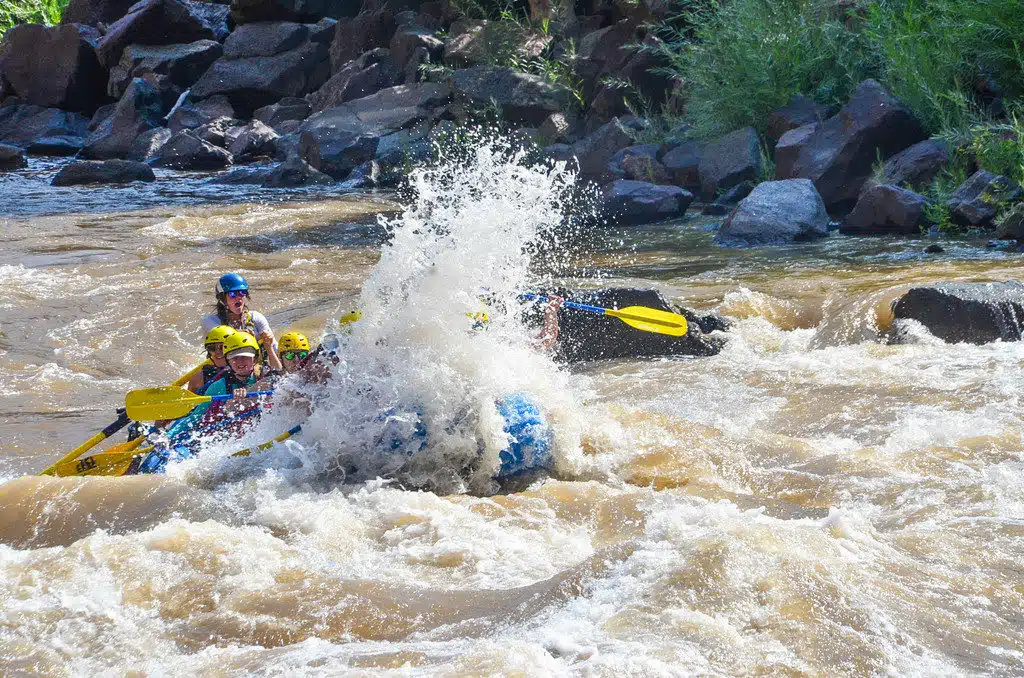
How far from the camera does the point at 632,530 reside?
13.5 feet

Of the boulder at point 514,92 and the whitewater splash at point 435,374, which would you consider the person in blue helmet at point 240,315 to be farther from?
the boulder at point 514,92

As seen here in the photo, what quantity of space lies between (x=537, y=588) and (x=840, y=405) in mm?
2858

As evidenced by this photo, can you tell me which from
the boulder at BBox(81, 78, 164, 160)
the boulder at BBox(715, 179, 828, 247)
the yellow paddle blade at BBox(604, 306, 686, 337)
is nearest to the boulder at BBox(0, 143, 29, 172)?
the boulder at BBox(81, 78, 164, 160)

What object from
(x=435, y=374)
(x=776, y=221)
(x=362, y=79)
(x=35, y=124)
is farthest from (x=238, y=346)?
(x=35, y=124)

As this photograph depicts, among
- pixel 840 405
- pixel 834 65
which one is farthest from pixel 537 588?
pixel 834 65

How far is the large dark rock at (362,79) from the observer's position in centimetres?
2016

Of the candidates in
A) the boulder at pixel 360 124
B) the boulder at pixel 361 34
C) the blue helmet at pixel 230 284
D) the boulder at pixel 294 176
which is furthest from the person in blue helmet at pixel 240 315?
the boulder at pixel 361 34

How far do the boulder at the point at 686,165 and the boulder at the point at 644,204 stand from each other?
72 cm

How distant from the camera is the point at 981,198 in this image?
31.3 feet

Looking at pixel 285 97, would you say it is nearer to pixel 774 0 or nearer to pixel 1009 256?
pixel 774 0

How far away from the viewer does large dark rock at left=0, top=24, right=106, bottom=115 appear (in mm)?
25281

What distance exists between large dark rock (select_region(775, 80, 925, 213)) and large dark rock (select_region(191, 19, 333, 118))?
46.5 feet

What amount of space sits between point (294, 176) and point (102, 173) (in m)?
3.35

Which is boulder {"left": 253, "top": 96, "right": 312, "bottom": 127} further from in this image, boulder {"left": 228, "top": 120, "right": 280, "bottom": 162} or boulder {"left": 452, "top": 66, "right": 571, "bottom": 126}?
boulder {"left": 452, "top": 66, "right": 571, "bottom": 126}
